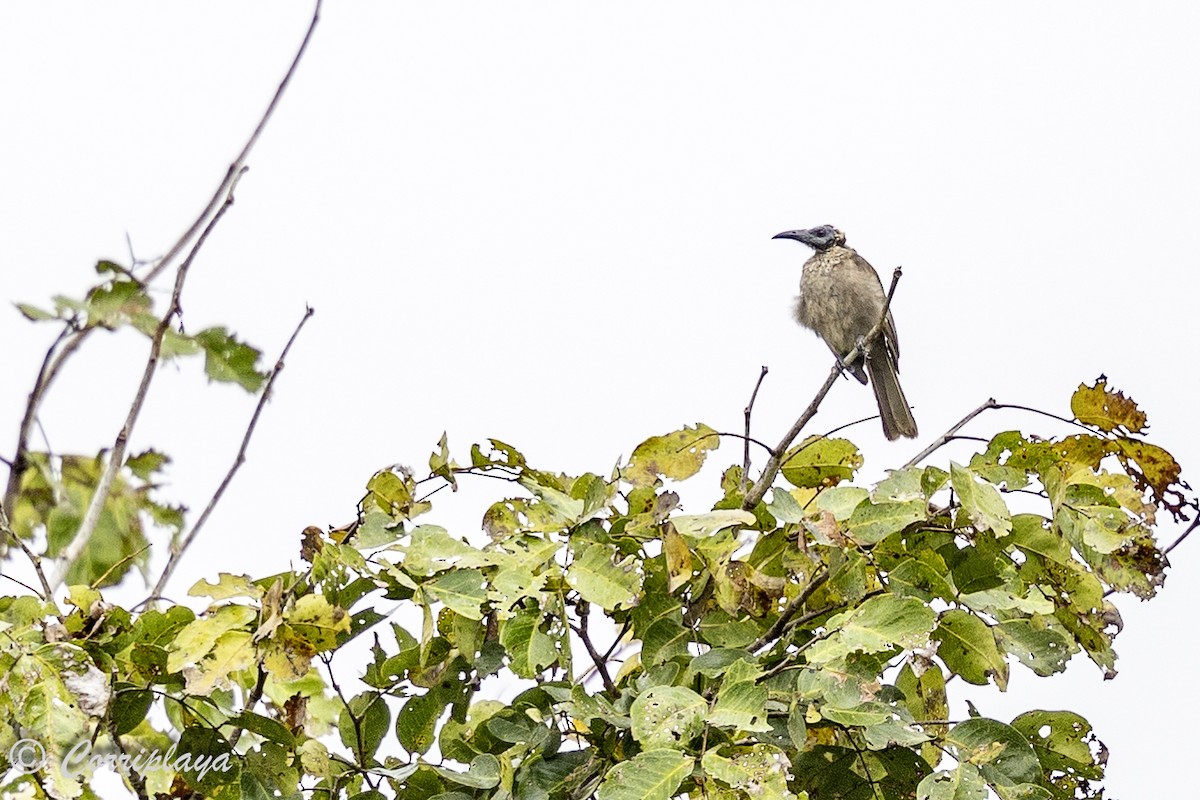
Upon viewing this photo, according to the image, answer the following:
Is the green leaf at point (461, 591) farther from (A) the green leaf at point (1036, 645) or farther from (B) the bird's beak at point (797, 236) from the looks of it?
(B) the bird's beak at point (797, 236)

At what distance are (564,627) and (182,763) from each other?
68 centimetres

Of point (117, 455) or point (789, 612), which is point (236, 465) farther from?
point (789, 612)

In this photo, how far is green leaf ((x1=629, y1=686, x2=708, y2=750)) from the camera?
1861 millimetres

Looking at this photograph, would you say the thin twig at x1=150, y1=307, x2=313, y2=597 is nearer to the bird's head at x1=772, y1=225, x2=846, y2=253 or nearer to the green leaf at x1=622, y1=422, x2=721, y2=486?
the green leaf at x1=622, y1=422, x2=721, y2=486

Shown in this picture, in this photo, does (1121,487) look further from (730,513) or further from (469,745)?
(469,745)

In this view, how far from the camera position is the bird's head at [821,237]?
27.9ft

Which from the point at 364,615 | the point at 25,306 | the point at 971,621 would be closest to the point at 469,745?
the point at 364,615

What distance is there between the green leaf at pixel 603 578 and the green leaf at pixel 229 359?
131 centimetres

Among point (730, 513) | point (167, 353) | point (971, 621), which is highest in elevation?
point (167, 353)

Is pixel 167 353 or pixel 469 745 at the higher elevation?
pixel 167 353

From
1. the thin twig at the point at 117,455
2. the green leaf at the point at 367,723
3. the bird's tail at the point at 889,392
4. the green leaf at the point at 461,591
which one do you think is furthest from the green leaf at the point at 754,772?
the bird's tail at the point at 889,392

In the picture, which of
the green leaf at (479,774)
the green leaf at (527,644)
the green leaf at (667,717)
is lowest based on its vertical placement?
the green leaf at (667,717)

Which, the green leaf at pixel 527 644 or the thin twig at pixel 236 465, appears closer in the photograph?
the green leaf at pixel 527 644

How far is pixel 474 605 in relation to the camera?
2055 millimetres
